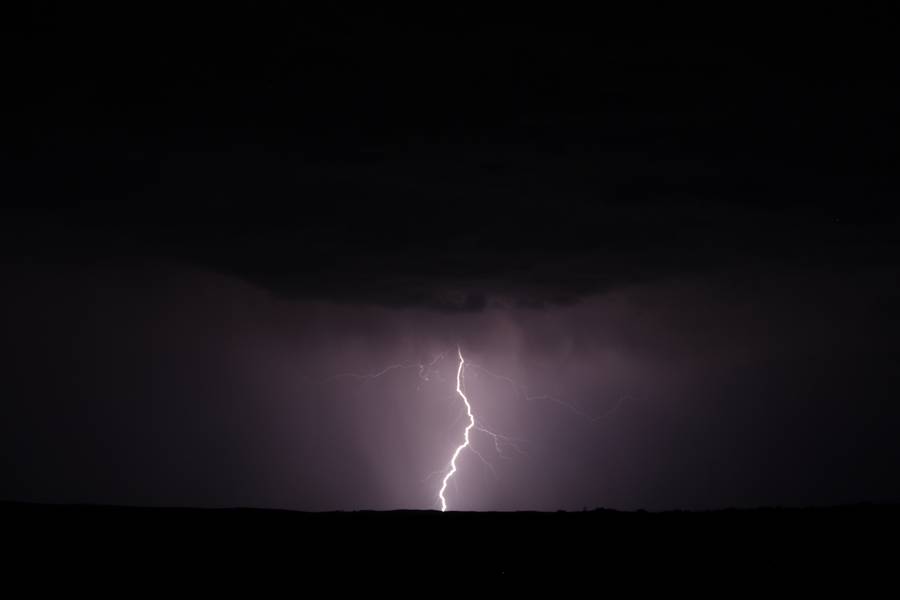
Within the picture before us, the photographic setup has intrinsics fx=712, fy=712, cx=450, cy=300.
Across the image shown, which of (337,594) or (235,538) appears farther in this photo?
(235,538)

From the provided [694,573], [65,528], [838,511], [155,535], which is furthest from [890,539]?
[65,528]

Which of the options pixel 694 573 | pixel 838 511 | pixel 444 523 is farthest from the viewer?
pixel 838 511

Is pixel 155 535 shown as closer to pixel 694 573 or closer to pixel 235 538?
pixel 235 538

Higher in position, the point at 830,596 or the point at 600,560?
the point at 600,560

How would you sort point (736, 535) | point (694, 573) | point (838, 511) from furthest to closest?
point (838, 511)
point (736, 535)
point (694, 573)

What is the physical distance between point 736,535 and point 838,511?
2.79 metres

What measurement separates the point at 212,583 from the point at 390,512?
4.14 metres

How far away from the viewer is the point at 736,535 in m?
10.5

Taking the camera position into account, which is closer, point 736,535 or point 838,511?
point 736,535

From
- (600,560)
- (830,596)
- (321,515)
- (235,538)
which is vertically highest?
(321,515)

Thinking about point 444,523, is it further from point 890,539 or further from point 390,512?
point 890,539

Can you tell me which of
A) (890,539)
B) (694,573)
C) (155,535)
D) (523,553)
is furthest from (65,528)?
(890,539)

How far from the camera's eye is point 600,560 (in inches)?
375

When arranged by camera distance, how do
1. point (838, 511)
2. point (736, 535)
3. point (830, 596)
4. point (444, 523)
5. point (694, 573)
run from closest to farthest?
point (830, 596) < point (694, 573) < point (736, 535) < point (444, 523) < point (838, 511)
